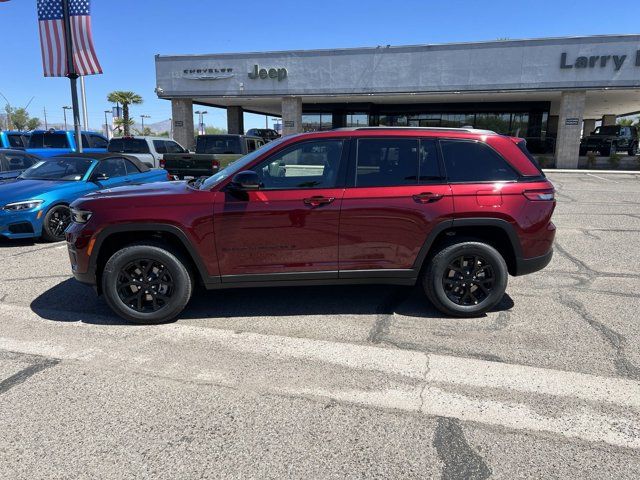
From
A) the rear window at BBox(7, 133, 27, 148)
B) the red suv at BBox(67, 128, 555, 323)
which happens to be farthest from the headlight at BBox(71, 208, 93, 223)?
the rear window at BBox(7, 133, 27, 148)

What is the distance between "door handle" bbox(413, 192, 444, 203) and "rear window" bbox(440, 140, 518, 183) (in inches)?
11.3

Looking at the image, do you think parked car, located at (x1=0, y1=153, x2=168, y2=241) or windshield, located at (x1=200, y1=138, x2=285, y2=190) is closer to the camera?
windshield, located at (x1=200, y1=138, x2=285, y2=190)

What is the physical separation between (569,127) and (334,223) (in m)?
23.5

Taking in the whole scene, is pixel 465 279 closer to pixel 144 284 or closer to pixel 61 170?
pixel 144 284

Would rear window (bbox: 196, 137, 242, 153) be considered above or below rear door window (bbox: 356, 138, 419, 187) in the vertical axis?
above

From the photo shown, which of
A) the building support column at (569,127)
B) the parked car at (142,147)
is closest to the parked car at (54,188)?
the parked car at (142,147)

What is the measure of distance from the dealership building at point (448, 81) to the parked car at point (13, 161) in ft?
53.5

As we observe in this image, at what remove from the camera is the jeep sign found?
82.4ft

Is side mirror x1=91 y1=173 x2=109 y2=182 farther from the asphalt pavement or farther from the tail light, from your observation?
the tail light

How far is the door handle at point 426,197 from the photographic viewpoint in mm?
4234

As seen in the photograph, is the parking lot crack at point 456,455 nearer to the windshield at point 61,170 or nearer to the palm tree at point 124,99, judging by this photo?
the windshield at point 61,170

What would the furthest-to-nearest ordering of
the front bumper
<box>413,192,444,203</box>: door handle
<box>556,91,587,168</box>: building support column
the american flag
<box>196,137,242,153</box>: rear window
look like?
1. <box>556,91,587,168</box>: building support column
2. <box>196,137,242,153</box>: rear window
3. the american flag
4. the front bumper
5. <box>413,192,444,203</box>: door handle

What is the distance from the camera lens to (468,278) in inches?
175

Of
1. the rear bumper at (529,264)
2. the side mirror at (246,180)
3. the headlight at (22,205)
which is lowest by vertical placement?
the rear bumper at (529,264)
